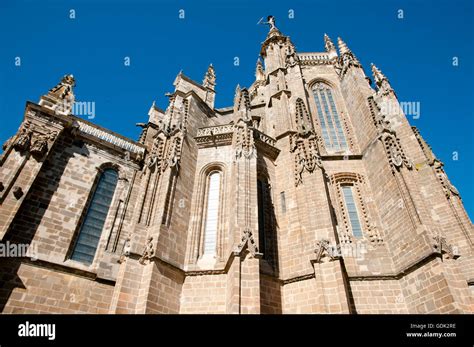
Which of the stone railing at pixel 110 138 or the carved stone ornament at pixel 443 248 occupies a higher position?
the stone railing at pixel 110 138

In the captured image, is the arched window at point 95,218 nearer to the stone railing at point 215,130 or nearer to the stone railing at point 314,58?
the stone railing at point 215,130

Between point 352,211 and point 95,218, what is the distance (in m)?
11.0

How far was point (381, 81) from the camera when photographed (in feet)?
51.6

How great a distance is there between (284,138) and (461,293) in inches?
363

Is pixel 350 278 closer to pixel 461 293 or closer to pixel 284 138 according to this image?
pixel 461 293

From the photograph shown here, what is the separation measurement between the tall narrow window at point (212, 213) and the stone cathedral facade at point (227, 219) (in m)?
0.05

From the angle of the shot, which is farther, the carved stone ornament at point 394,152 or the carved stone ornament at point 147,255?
the carved stone ornament at point 394,152

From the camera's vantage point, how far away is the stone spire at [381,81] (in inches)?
597

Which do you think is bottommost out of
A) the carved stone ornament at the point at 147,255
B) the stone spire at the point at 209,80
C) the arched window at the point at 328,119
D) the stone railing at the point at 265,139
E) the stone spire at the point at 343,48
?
the carved stone ornament at the point at 147,255

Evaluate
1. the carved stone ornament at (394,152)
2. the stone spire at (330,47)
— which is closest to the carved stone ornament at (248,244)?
the carved stone ornament at (394,152)

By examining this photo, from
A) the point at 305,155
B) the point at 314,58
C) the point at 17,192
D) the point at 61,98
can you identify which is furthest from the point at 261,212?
the point at 314,58

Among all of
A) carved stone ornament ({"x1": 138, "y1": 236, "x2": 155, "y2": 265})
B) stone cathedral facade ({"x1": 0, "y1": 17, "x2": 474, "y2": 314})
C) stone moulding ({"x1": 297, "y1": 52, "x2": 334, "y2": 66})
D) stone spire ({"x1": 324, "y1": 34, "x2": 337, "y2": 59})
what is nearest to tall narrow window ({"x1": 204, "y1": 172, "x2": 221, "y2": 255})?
stone cathedral facade ({"x1": 0, "y1": 17, "x2": 474, "y2": 314})
